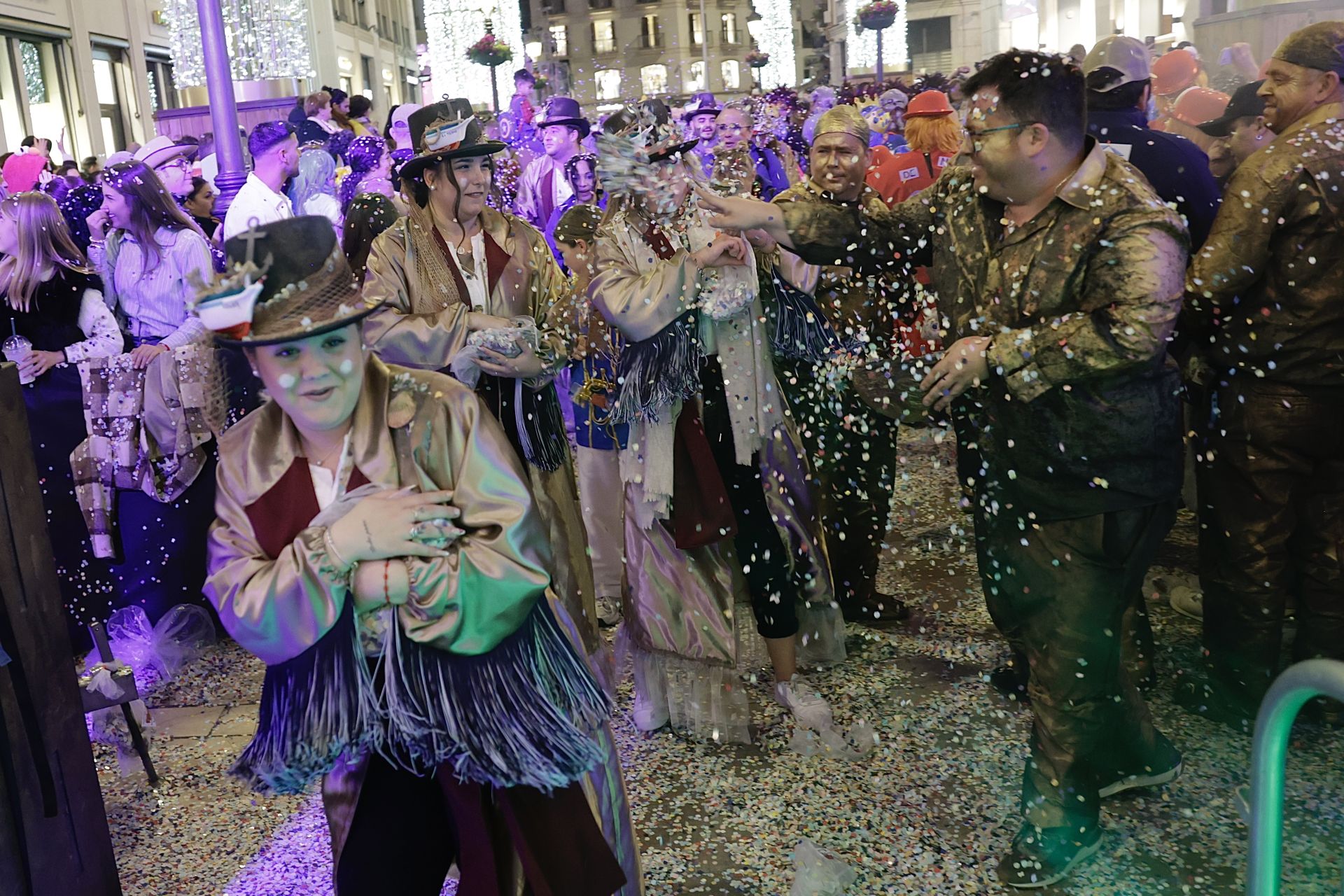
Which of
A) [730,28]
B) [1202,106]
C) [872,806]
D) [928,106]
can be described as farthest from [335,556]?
[730,28]

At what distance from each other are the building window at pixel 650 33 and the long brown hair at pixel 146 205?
10.3 feet

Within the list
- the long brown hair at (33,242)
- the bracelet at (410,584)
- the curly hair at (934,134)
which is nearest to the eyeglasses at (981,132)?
the bracelet at (410,584)

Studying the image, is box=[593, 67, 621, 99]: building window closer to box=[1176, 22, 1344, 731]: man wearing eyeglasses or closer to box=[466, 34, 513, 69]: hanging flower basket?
box=[1176, 22, 1344, 731]: man wearing eyeglasses

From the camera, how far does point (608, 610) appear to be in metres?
4.58

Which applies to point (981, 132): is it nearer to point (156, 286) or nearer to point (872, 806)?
point (872, 806)

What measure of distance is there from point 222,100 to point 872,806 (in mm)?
3482

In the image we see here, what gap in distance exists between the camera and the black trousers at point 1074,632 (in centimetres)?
256

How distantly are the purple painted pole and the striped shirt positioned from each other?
38cm

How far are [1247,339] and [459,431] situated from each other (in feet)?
A: 7.81

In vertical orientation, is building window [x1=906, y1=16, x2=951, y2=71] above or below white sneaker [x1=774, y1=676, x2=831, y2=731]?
above

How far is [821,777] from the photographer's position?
316 cm

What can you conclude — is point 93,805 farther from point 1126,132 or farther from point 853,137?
point 1126,132

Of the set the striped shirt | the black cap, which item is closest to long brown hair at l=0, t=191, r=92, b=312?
the striped shirt

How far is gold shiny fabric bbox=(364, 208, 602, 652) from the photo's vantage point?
127 inches
